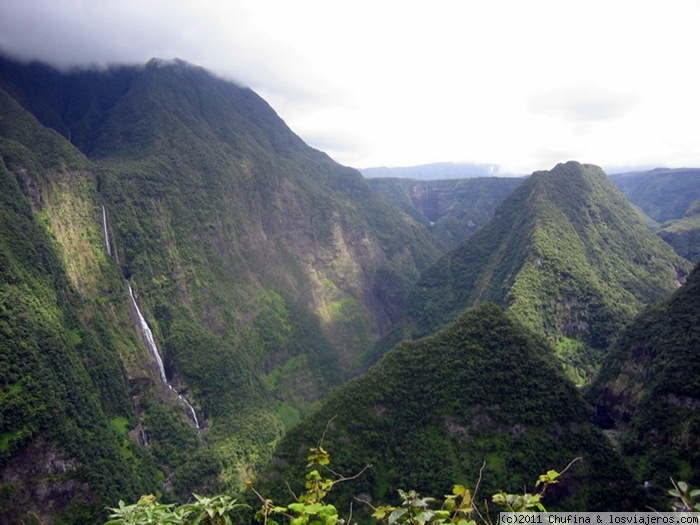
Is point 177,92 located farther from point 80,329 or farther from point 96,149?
point 80,329

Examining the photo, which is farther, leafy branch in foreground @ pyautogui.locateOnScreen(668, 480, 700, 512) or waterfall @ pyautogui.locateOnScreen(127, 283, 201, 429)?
waterfall @ pyautogui.locateOnScreen(127, 283, 201, 429)

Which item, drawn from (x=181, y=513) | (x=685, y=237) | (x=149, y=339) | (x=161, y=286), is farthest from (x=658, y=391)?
(x=685, y=237)

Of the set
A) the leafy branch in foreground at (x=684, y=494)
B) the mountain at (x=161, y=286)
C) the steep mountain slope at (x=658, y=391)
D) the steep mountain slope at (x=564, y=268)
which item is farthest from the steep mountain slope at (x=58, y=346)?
the steep mountain slope at (x=564, y=268)

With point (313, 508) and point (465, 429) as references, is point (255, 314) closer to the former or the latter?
point (465, 429)

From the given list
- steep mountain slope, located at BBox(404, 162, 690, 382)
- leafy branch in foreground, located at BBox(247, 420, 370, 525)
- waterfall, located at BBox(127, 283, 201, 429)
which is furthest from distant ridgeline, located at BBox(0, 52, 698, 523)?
leafy branch in foreground, located at BBox(247, 420, 370, 525)

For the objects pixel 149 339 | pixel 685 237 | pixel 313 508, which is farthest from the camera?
pixel 685 237

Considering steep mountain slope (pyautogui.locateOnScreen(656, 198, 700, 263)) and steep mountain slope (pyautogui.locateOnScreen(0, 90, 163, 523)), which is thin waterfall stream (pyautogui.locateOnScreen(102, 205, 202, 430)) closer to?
steep mountain slope (pyautogui.locateOnScreen(0, 90, 163, 523))
